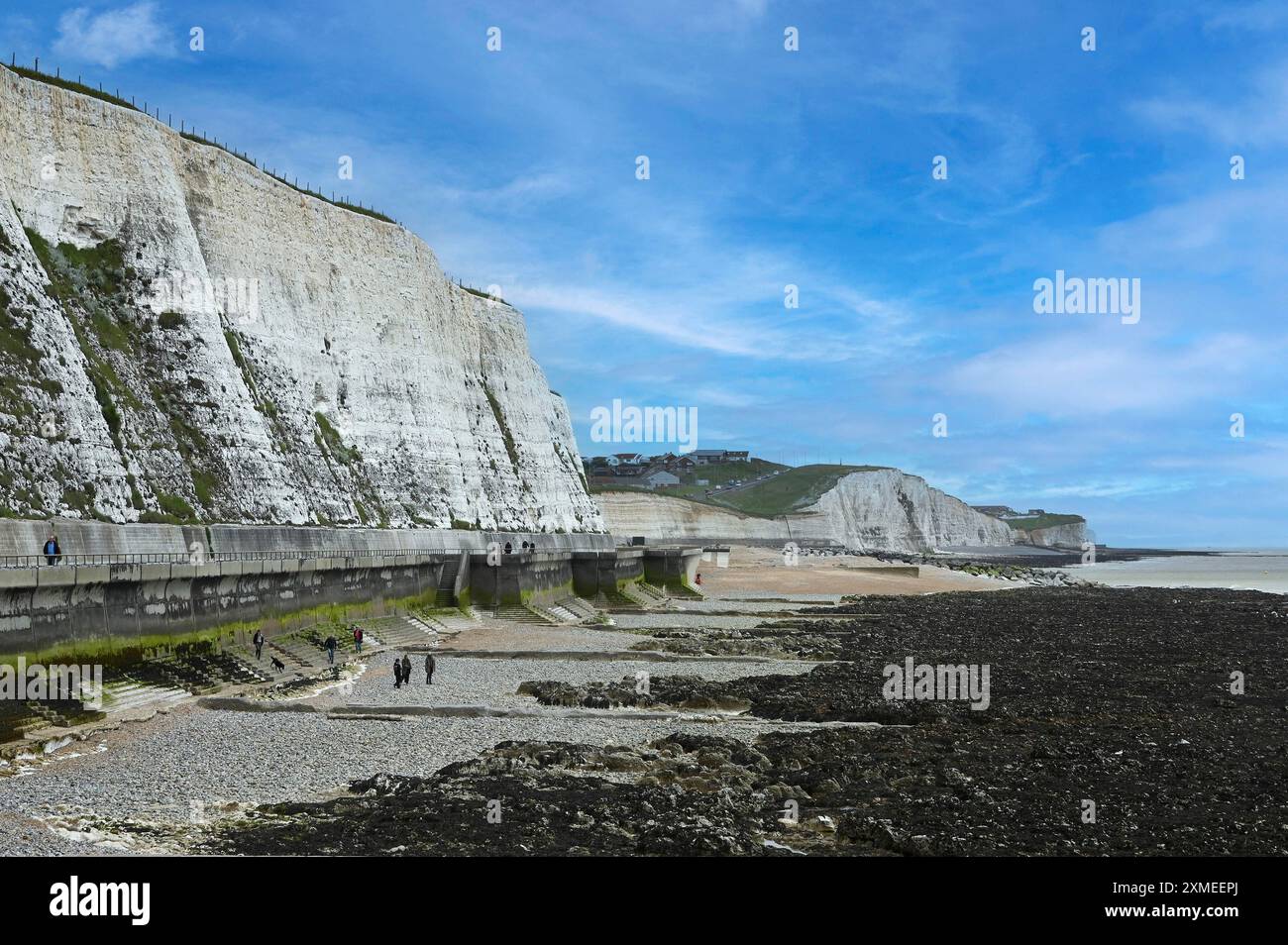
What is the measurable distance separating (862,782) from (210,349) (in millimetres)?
30027

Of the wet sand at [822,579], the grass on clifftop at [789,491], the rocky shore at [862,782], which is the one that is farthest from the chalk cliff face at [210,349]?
the grass on clifftop at [789,491]

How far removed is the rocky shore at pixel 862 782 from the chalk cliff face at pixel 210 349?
14988mm

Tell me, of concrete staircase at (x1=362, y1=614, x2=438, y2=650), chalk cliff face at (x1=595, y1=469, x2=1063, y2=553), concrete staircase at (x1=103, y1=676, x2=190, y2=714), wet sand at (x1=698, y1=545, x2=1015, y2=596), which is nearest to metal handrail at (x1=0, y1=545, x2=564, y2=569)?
concrete staircase at (x1=362, y1=614, x2=438, y2=650)

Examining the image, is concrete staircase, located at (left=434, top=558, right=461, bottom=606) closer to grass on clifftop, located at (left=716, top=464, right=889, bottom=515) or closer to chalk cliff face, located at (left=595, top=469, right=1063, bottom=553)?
chalk cliff face, located at (left=595, top=469, right=1063, bottom=553)

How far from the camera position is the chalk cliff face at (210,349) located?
88.6 ft

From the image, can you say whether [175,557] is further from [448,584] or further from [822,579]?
[822,579]

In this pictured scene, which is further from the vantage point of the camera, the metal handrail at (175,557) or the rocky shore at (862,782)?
the metal handrail at (175,557)

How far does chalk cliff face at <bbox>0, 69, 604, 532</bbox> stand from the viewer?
88.6 feet

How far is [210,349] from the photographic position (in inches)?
1416

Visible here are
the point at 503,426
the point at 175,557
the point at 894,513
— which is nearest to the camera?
the point at 175,557

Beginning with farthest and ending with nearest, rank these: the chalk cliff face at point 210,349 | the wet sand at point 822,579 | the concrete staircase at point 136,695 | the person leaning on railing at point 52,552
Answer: the wet sand at point 822,579, the chalk cliff face at point 210,349, the person leaning on railing at point 52,552, the concrete staircase at point 136,695

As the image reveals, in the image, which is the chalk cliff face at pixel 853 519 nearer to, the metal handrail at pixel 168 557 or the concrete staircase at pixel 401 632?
the concrete staircase at pixel 401 632

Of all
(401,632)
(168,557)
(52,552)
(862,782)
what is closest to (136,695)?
(52,552)
